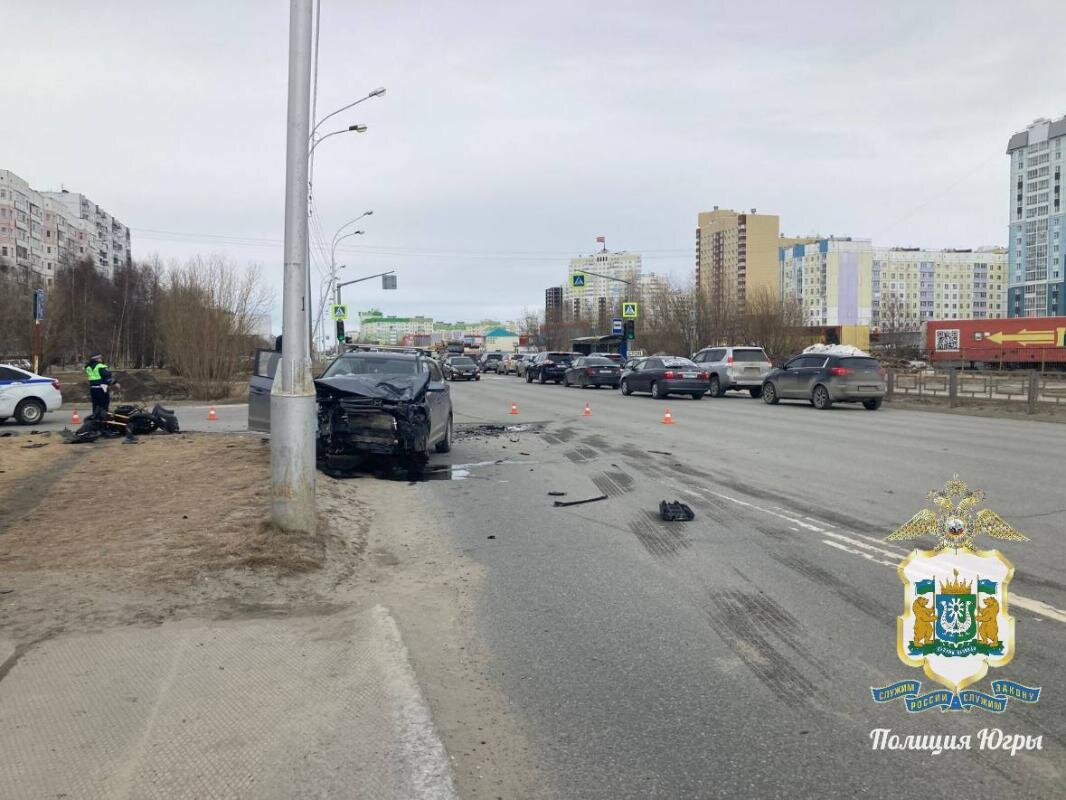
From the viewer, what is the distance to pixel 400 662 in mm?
4430

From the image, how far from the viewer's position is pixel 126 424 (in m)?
15.3

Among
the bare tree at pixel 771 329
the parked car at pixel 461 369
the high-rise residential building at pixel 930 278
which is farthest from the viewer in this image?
the high-rise residential building at pixel 930 278

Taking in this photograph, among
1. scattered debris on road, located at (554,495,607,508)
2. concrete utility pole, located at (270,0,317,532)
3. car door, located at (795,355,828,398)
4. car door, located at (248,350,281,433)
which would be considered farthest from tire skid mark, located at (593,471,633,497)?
car door, located at (795,355,828,398)

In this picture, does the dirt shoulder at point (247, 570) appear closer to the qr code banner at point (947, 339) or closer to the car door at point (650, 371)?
the car door at point (650, 371)

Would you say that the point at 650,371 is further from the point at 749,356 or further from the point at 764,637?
the point at 764,637

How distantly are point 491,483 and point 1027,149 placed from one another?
132m

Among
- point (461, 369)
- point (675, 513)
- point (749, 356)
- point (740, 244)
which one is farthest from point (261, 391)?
point (740, 244)

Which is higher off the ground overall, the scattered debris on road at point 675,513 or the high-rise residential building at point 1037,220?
the high-rise residential building at point 1037,220

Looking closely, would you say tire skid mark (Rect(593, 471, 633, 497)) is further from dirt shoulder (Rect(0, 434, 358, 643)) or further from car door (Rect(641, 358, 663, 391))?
car door (Rect(641, 358, 663, 391))

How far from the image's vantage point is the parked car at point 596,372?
37.3 m

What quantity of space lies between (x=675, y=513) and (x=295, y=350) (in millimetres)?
3947

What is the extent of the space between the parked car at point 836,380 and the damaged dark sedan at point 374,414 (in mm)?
14742

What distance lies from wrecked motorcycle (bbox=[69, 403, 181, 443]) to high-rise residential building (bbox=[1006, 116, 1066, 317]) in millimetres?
117555

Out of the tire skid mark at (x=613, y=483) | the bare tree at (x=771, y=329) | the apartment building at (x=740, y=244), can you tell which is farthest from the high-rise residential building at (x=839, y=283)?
the tire skid mark at (x=613, y=483)
